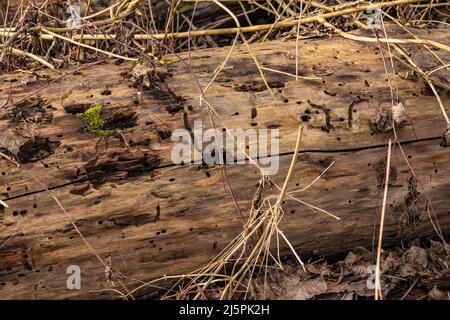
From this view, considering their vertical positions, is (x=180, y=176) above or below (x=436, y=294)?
above

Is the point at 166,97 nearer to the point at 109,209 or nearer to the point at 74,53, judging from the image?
the point at 109,209

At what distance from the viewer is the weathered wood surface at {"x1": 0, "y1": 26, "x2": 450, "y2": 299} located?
256cm

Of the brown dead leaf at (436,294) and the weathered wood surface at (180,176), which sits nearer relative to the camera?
the weathered wood surface at (180,176)

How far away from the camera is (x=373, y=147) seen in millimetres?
2814

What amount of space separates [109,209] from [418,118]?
1.44 metres

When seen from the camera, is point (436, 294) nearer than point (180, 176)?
No

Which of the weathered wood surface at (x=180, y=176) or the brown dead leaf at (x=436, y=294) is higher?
the weathered wood surface at (x=180, y=176)

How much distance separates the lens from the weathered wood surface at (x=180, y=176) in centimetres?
256

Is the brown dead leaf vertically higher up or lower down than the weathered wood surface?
lower down

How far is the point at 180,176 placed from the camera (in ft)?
8.68

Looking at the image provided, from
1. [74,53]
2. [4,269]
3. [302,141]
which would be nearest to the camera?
[4,269]

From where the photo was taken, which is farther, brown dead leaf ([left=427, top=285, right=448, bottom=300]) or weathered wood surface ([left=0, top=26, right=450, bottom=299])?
brown dead leaf ([left=427, top=285, right=448, bottom=300])
